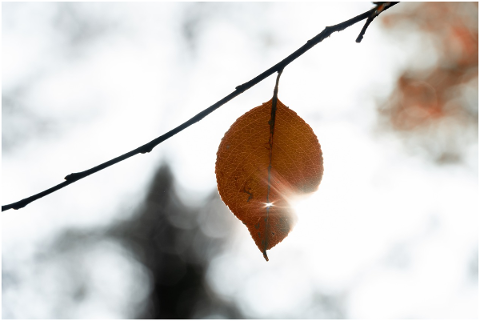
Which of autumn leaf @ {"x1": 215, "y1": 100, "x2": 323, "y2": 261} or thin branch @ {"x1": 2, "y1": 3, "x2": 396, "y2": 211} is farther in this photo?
autumn leaf @ {"x1": 215, "y1": 100, "x2": 323, "y2": 261}

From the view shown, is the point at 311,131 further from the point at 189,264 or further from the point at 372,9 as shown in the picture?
the point at 189,264

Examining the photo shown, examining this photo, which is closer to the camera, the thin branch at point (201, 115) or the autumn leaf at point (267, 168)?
the thin branch at point (201, 115)

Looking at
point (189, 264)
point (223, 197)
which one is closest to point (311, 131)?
point (223, 197)

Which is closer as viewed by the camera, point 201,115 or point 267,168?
point 201,115
